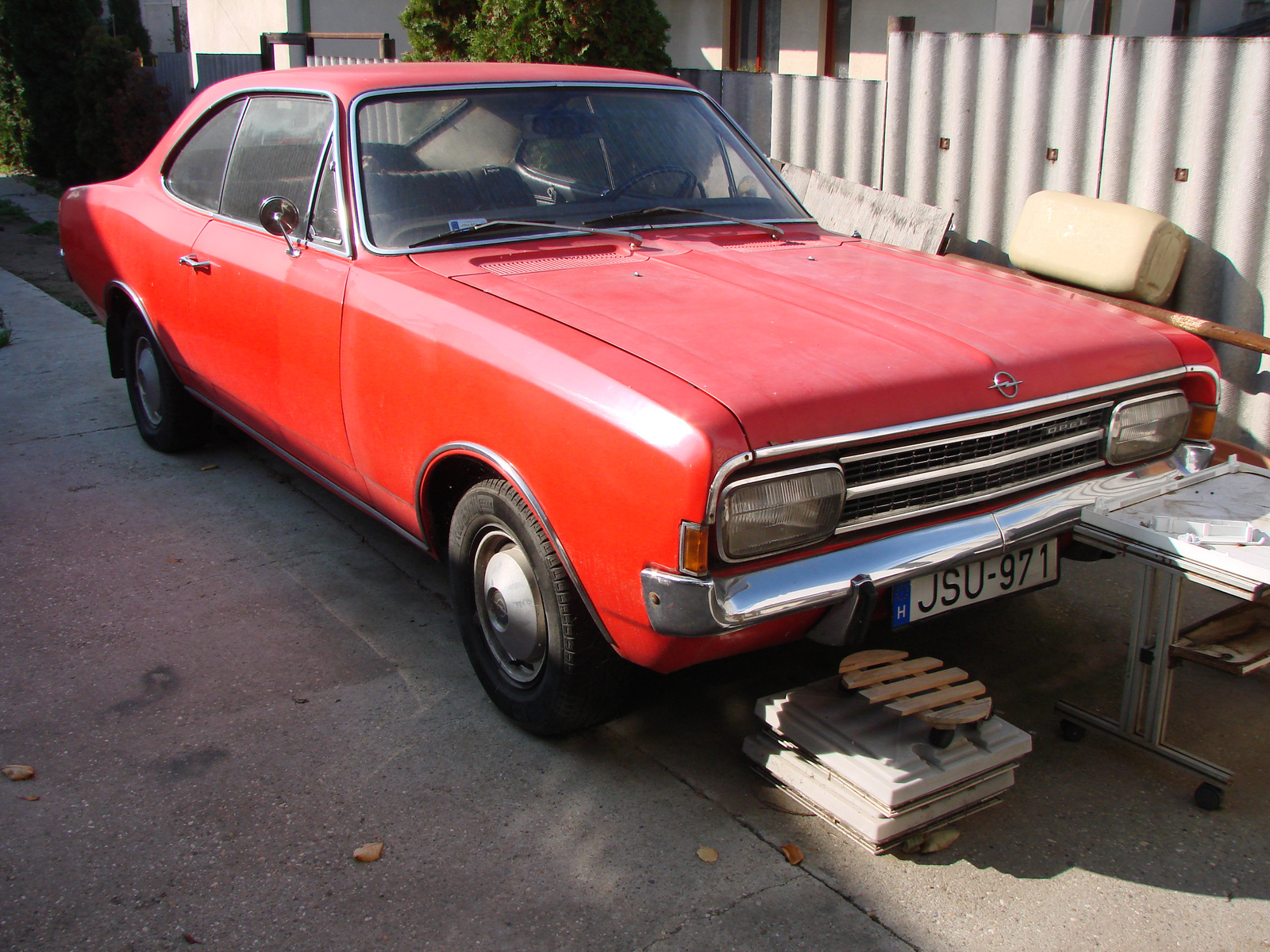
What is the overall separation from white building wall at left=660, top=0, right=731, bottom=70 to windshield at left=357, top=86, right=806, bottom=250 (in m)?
9.17

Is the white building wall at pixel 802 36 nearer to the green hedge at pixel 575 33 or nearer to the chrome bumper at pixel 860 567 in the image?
the green hedge at pixel 575 33

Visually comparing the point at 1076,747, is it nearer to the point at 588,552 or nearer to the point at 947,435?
the point at 947,435

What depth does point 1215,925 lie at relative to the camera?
8.03ft

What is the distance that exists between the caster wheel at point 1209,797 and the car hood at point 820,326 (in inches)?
42.4

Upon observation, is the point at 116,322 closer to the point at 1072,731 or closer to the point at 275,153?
the point at 275,153

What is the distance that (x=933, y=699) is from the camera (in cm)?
277

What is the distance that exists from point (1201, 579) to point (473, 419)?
5.96 feet

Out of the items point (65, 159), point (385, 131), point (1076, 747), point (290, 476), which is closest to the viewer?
point (1076, 747)

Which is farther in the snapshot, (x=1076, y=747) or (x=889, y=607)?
(x=1076, y=747)

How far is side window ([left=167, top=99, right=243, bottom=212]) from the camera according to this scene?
4590mm

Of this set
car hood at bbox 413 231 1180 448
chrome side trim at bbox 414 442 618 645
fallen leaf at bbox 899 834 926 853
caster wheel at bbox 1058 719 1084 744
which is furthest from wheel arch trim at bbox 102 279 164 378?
caster wheel at bbox 1058 719 1084 744

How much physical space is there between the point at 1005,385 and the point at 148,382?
164 inches

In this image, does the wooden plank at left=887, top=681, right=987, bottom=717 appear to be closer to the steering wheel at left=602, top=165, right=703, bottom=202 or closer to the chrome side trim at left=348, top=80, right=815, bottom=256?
the chrome side trim at left=348, top=80, right=815, bottom=256

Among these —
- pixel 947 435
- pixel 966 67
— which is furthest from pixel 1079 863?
pixel 966 67
